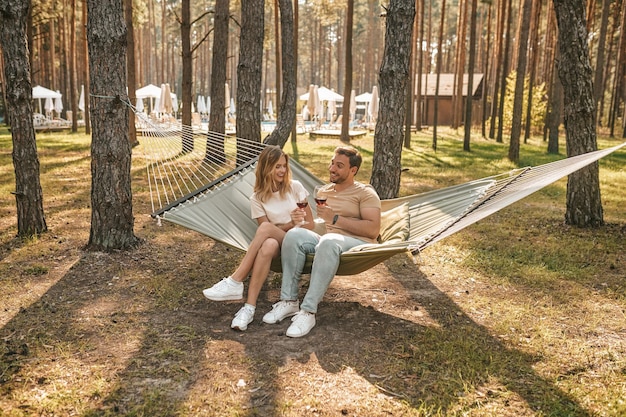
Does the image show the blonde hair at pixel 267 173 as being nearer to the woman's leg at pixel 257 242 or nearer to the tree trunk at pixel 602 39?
the woman's leg at pixel 257 242

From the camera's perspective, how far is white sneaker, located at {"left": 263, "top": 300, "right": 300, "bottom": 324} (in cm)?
294

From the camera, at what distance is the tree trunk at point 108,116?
378 cm

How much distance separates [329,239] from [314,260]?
0.43 feet

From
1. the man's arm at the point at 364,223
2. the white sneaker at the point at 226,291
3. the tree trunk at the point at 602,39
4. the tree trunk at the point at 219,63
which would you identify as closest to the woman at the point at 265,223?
the white sneaker at the point at 226,291

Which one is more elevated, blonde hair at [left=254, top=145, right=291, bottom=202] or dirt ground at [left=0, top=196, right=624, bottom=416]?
blonde hair at [left=254, top=145, right=291, bottom=202]

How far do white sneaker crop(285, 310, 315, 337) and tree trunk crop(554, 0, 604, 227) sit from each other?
316 cm

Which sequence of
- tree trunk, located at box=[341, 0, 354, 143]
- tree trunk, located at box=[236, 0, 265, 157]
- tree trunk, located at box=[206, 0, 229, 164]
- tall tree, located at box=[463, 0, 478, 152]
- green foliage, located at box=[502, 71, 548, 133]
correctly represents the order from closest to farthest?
1. tree trunk, located at box=[236, 0, 265, 157]
2. tree trunk, located at box=[206, 0, 229, 164]
3. tall tree, located at box=[463, 0, 478, 152]
4. tree trunk, located at box=[341, 0, 354, 143]
5. green foliage, located at box=[502, 71, 548, 133]

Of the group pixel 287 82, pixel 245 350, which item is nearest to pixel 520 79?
pixel 287 82

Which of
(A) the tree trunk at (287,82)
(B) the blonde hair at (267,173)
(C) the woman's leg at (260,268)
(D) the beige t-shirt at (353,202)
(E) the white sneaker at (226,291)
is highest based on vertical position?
(A) the tree trunk at (287,82)

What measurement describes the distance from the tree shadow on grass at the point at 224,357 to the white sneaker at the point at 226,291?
0.12 m

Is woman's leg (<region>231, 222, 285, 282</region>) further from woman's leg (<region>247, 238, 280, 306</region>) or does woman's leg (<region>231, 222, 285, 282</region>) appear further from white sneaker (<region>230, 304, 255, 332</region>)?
white sneaker (<region>230, 304, 255, 332</region>)

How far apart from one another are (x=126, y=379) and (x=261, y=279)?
85 cm

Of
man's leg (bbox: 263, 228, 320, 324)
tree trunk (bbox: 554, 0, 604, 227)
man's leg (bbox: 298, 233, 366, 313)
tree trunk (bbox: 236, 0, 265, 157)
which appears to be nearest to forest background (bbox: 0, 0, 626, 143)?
tree trunk (bbox: 236, 0, 265, 157)

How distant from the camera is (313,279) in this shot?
284 centimetres
